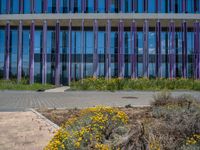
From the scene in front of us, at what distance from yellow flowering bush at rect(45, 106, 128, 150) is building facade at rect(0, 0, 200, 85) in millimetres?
33774

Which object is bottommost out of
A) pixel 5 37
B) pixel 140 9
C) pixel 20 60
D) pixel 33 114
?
pixel 33 114

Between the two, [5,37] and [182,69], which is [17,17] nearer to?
[5,37]

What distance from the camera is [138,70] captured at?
42.2m

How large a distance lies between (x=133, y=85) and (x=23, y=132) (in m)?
22.1

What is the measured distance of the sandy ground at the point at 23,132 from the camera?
A: 7.41 metres

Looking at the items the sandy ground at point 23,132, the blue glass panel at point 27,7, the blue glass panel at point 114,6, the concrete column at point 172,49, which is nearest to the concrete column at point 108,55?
the blue glass panel at point 114,6

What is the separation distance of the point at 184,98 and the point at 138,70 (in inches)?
1167

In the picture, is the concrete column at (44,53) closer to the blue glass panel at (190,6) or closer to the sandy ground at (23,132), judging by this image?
the blue glass panel at (190,6)

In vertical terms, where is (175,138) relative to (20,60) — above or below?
below

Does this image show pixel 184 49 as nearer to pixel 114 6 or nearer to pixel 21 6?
pixel 114 6

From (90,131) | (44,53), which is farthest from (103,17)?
(90,131)

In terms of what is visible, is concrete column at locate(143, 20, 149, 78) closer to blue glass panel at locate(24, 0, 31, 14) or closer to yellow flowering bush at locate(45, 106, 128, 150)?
blue glass panel at locate(24, 0, 31, 14)

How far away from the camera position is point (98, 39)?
138 feet

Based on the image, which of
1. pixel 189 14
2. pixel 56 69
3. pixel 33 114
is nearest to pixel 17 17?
pixel 56 69
